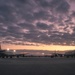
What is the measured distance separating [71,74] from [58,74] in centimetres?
288

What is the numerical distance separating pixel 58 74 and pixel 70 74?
266 cm

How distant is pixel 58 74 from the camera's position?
192ft

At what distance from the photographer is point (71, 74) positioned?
58500 millimetres

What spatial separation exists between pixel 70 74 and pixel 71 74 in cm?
22

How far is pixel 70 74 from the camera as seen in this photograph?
5850 centimetres
